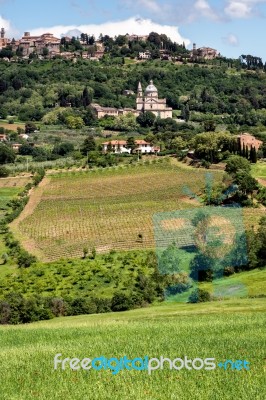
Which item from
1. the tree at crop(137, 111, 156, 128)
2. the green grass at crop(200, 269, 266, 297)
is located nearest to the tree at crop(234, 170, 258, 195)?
the green grass at crop(200, 269, 266, 297)

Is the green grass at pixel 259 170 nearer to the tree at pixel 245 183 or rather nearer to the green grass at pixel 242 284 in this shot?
the tree at pixel 245 183

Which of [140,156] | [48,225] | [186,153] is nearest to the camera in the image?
[48,225]

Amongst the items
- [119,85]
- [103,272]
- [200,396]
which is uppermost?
[119,85]

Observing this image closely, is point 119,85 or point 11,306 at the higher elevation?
point 119,85

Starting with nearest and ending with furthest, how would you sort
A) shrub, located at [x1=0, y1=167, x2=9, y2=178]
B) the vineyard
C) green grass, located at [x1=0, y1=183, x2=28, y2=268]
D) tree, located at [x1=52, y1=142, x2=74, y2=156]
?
the vineyard → green grass, located at [x1=0, y1=183, x2=28, y2=268] → shrub, located at [x1=0, y1=167, x2=9, y2=178] → tree, located at [x1=52, y1=142, x2=74, y2=156]

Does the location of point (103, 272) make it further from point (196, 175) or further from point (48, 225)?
point (196, 175)

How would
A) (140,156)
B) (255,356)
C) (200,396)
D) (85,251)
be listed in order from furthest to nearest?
(140,156)
(85,251)
(255,356)
(200,396)

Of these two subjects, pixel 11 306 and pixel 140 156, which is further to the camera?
pixel 140 156

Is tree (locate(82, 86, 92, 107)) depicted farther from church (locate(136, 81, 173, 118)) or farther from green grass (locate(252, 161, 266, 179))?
green grass (locate(252, 161, 266, 179))

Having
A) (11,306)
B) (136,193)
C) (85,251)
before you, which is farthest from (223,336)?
(136,193)
